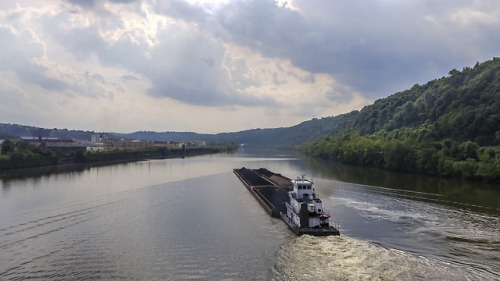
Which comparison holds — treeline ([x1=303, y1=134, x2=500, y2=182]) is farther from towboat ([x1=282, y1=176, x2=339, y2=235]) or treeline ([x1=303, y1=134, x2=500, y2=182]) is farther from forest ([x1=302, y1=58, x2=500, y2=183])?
towboat ([x1=282, y1=176, x2=339, y2=235])

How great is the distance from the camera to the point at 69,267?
19.8 meters

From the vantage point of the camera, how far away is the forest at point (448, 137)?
60641 mm

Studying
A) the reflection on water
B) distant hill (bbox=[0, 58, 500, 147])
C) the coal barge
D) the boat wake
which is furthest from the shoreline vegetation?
distant hill (bbox=[0, 58, 500, 147])

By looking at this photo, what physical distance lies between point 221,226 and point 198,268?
9.44 meters

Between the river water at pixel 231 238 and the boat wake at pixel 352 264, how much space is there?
6 centimetres

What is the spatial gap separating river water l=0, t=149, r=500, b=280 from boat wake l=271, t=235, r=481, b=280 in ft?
0.21

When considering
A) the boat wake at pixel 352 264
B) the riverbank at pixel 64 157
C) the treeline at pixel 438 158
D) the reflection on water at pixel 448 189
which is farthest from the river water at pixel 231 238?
the riverbank at pixel 64 157

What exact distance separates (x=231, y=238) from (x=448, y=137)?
3038 inches

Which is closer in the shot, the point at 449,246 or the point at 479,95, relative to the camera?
the point at 449,246

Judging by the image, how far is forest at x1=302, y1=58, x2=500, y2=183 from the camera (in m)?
60.6

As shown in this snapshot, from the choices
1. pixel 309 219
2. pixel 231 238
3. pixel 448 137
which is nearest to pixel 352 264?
pixel 309 219

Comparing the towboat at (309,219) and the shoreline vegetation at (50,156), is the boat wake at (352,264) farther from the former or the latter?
the shoreline vegetation at (50,156)

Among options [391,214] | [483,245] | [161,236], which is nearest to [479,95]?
[391,214]

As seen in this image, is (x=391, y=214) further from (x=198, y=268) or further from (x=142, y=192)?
(x=142, y=192)
